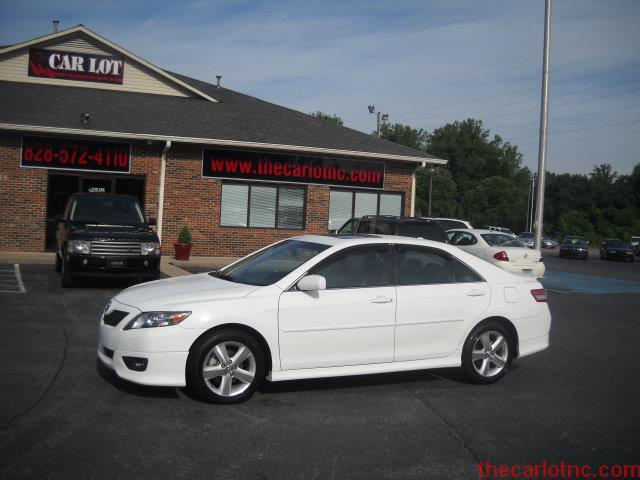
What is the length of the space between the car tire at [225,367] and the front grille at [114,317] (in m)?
0.78

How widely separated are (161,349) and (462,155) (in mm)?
95447

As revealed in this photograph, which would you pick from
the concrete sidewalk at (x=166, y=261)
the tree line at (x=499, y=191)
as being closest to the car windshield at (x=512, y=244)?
the concrete sidewalk at (x=166, y=261)

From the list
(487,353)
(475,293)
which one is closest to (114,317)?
(475,293)

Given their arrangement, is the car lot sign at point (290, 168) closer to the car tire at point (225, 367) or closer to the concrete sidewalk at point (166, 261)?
the concrete sidewalk at point (166, 261)

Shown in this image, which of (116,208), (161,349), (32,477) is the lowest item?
(32,477)

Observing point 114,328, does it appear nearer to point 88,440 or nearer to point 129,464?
point 88,440

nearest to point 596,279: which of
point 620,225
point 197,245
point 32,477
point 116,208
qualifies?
point 197,245

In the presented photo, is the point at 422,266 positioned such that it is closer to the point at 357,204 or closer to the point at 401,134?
the point at 357,204

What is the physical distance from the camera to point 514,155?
352 ft

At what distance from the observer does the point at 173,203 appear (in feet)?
69.4

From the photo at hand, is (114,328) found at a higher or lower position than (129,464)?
higher

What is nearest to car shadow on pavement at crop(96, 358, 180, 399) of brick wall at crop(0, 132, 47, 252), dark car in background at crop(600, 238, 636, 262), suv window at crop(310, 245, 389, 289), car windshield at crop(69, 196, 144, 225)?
suv window at crop(310, 245, 389, 289)

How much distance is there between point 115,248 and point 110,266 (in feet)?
1.17

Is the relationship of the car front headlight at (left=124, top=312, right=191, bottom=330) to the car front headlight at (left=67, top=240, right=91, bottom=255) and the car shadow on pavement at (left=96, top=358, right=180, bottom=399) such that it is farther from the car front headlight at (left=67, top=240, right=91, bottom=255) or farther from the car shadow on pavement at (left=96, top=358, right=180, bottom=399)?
the car front headlight at (left=67, top=240, right=91, bottom=255)
